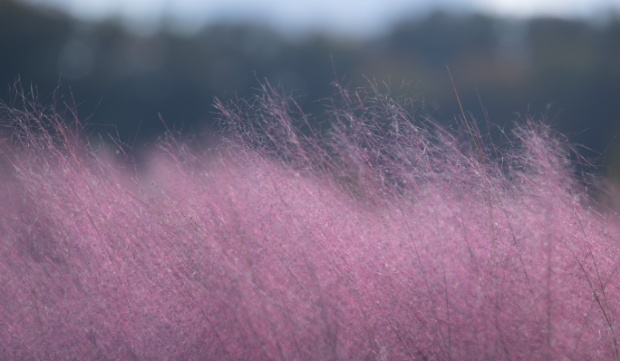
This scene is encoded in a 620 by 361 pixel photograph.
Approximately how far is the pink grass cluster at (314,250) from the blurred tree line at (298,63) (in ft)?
32.9

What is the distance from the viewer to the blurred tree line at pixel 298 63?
14.1 metres

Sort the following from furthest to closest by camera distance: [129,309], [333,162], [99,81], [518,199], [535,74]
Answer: [99,81]
[535,74]
[333,162]
[518,199]
[129,309]

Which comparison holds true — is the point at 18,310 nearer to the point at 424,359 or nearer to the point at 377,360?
the point at 377,360

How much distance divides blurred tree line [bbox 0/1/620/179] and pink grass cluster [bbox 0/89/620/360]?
1003cm

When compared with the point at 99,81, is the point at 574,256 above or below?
above

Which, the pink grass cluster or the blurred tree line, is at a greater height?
the pink grass cluster

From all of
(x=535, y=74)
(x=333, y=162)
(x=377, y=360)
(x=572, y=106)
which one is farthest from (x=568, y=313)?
(x=535, y=74)

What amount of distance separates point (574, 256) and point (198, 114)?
1361 centimetres

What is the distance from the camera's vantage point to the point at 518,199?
8.85 ft

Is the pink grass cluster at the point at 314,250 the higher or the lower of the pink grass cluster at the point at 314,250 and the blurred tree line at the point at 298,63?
the higher

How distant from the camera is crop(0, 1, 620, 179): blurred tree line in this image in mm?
14078

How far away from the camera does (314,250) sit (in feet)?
8.30

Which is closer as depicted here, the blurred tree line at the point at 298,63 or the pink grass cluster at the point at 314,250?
the pink grass cluster at the point at 314,250

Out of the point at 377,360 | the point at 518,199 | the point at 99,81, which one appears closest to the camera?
the point at 377,360
